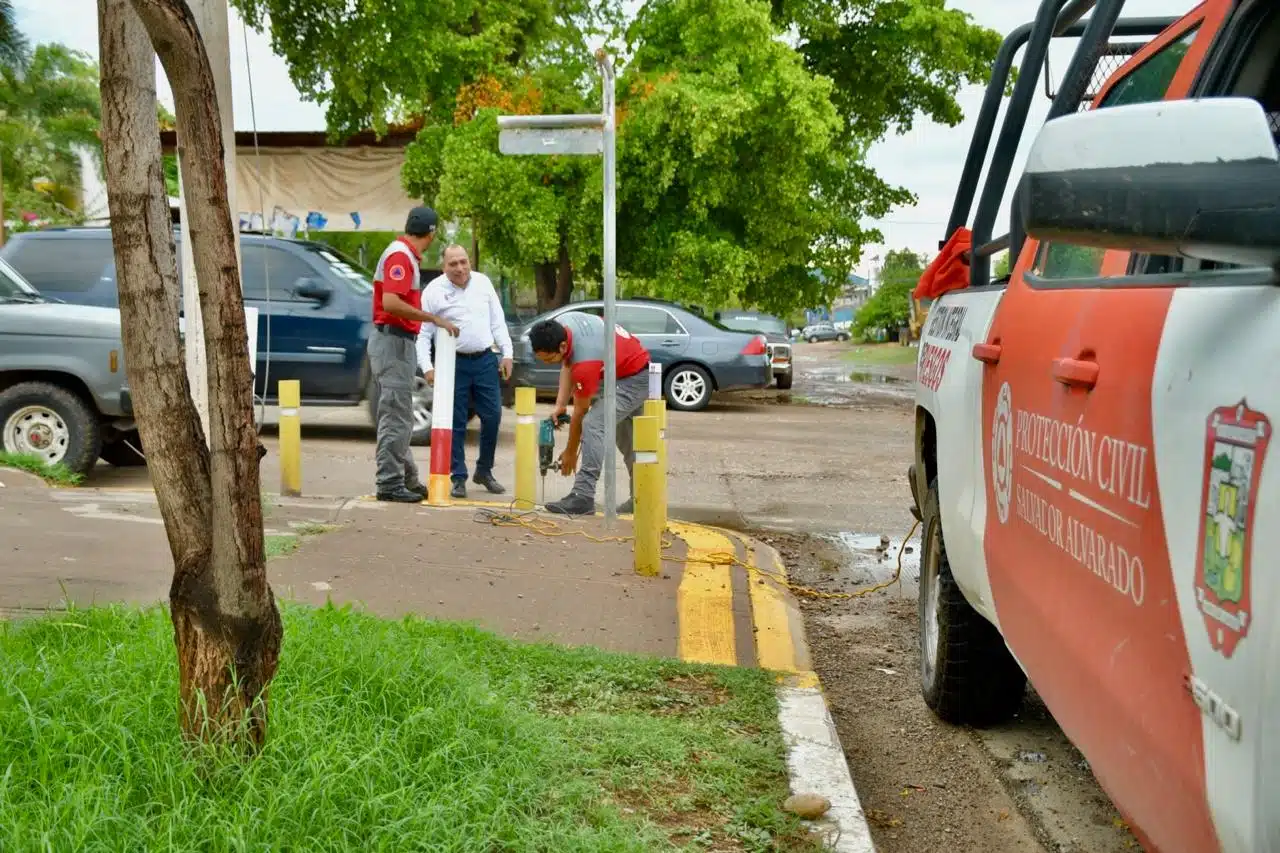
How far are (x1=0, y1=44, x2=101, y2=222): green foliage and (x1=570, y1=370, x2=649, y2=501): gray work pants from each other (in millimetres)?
29884

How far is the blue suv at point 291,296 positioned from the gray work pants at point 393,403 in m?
3.68

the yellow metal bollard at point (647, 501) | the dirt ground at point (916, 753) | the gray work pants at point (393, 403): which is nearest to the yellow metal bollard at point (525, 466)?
the gray work pants at point (393, 403)

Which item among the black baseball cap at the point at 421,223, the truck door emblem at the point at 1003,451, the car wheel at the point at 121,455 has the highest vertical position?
the black baseball cap at the point at 421,223

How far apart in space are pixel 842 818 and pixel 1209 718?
1809 mm

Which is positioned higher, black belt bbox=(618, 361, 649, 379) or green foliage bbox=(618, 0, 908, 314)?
green foliage bbox=(618, 0, 908, 314)

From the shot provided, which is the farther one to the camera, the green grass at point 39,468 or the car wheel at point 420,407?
the car wheel at point 420,407

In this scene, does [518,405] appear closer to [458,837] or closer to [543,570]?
[543,570]

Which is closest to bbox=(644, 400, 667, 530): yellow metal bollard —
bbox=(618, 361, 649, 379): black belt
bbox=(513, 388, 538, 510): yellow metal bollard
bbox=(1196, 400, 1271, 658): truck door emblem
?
bbox=(618, 361, 649, 379): black belt

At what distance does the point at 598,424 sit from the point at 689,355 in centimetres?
975

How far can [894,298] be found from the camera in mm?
58125

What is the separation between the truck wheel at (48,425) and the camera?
9648 millimetres

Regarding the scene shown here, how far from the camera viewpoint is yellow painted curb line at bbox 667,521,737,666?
17.9 feet

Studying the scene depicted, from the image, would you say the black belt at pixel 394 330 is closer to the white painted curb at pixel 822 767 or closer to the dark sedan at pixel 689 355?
the white painted curb at pixel 822 767

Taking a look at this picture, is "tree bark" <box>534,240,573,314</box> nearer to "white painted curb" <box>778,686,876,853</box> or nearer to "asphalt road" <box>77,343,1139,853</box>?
"asphalt road" <box>77,343,1139,853</box>
